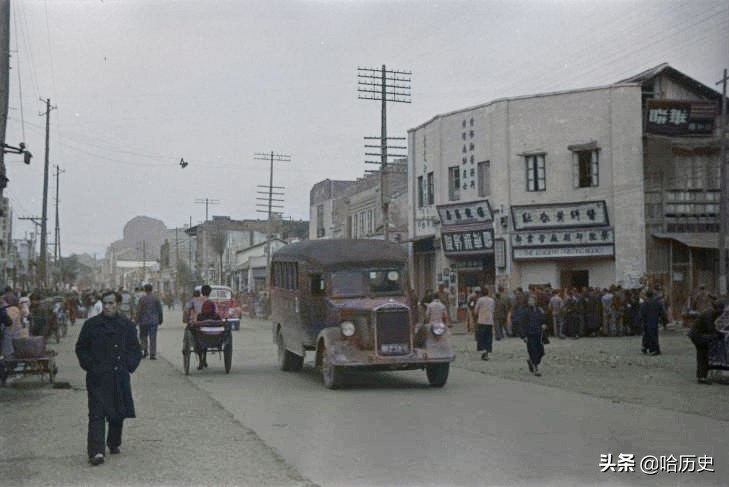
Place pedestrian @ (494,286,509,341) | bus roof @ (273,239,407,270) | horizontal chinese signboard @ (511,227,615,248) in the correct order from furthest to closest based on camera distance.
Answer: horizontal chinese signboard @ (511,227,615,248) → pedestrian @ (494,286,509,341) → bus roof @ (273,239,407,270)

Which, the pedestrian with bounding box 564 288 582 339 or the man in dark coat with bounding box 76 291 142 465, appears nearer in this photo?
the man in dark coat with bounding box 76 291 142 465

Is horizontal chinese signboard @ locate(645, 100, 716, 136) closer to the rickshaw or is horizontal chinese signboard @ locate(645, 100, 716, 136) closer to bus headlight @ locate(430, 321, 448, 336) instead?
bus headlight @ locate(430, 321, 448, 336)

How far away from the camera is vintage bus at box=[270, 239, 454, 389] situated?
47.3ft

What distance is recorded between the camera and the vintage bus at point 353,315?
14.4 meters

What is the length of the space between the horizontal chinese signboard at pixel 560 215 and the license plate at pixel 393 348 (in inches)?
801

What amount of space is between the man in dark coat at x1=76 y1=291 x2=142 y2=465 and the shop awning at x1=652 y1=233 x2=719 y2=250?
88.4 feet

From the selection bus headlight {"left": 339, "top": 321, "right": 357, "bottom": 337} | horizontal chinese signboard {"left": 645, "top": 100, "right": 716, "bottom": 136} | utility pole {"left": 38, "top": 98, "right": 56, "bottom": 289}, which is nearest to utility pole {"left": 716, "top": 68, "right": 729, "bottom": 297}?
horizontal chinese signboard {"left": 645, "top": 100, "right": 716, "bottom": 136}

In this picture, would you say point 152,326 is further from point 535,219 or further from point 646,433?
point 535,219

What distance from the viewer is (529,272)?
115 feet

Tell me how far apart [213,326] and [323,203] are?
152ft

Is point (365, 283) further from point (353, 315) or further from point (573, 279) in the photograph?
point (573, 279)

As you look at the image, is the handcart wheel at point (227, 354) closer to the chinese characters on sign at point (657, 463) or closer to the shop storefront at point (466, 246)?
the chinese characters on sign at point (657, 463)

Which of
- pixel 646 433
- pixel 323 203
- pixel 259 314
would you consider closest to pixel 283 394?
pixel 646 433

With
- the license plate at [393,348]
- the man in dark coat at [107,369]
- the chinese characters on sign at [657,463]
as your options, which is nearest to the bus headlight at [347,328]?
the license plate at [393,348]
